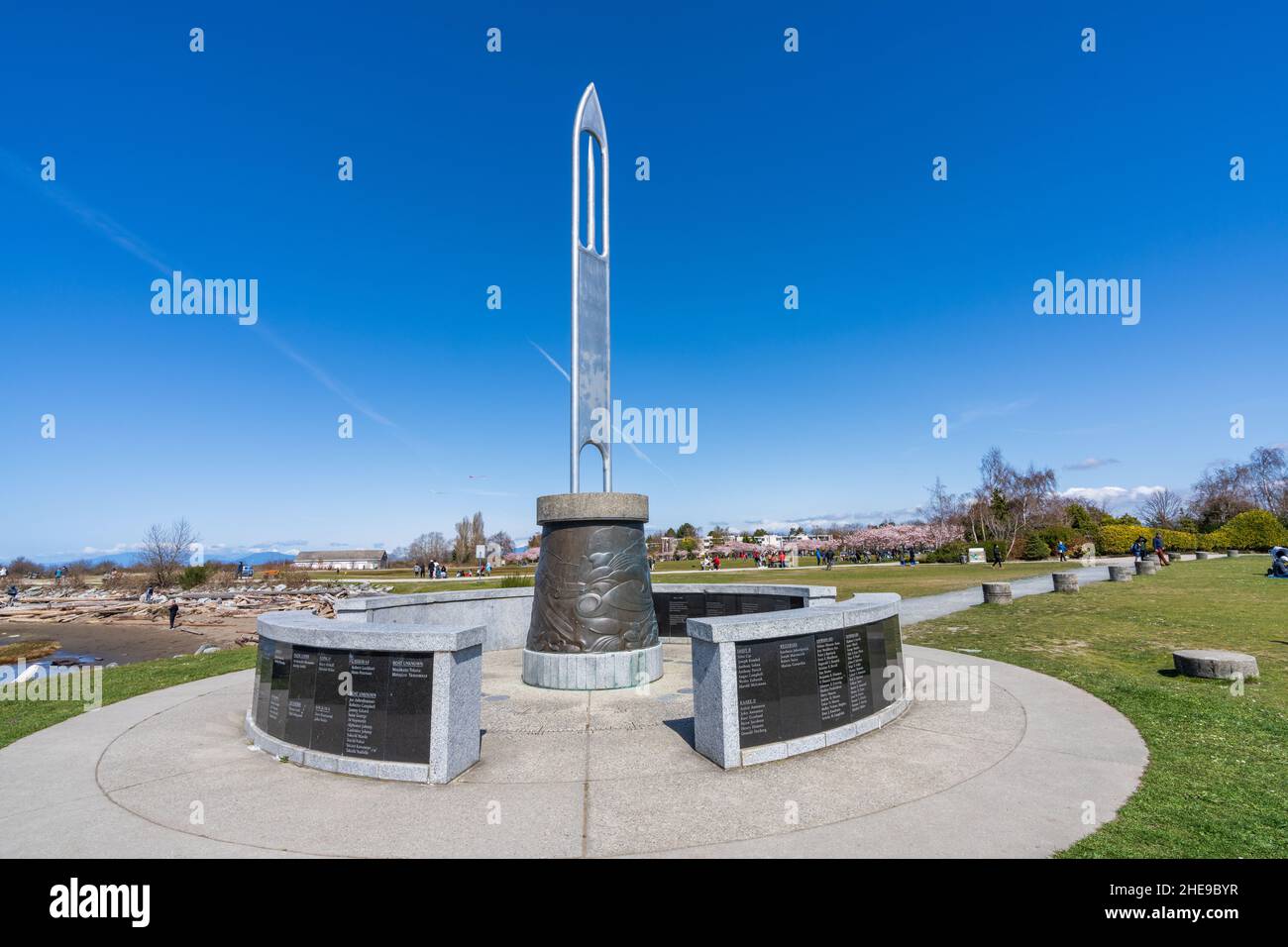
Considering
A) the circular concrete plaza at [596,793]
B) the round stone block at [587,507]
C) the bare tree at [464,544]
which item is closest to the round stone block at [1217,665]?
the circular concrete plaza at [596,793]

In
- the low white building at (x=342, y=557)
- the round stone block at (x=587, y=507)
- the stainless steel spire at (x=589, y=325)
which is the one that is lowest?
the low white building at (x=342, y=557)

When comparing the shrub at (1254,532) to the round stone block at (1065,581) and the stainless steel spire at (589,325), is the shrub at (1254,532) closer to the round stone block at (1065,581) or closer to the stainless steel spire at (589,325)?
the round stone block at (1065,581)

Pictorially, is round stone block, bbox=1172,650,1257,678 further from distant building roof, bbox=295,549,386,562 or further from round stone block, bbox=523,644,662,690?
distant building roof, bbox=295,549,386,562

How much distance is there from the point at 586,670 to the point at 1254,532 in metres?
63.1

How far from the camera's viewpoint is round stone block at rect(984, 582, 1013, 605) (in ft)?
68.3

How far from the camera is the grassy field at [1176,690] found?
4957mm

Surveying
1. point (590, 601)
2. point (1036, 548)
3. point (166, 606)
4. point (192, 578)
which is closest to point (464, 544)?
point (192, 578)

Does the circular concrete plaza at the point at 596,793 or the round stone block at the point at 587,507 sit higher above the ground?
the round stone block at the point at 587,507

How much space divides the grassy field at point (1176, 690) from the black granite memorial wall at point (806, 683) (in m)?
2.90

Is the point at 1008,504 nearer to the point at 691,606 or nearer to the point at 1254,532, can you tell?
the point at 1254,532

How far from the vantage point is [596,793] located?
598 centimetres

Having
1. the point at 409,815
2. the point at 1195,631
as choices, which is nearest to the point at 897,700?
the point at 409,815

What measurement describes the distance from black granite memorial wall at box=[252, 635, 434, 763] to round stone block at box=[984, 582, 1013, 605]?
20407 mm
